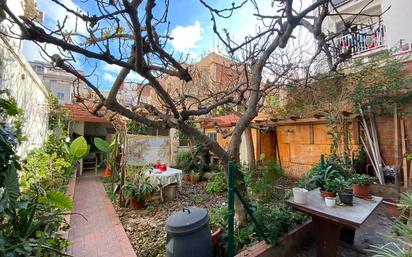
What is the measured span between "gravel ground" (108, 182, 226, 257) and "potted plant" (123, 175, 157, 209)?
0.64 feet

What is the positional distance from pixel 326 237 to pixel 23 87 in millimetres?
7241

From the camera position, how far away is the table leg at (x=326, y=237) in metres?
3.35

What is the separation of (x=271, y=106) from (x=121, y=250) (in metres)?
8.19

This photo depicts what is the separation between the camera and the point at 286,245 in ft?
11.8

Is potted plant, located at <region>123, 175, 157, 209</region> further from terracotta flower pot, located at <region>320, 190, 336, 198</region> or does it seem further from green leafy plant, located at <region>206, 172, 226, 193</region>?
terracotta flower pot, located at <region>320, 190, 336, 198</region>

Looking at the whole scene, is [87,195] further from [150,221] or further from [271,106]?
[271,106]

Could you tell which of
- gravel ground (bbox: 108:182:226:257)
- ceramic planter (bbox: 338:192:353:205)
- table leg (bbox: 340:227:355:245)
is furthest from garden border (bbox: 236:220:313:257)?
gravel ground (bbox: 108:182:226:257)

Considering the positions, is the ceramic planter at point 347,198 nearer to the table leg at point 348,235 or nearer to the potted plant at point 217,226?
the table leg at point 348,235

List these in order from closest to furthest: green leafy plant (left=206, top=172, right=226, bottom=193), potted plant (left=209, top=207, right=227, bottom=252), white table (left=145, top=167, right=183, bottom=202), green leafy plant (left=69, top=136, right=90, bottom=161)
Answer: potted plant (left=209, top=207, right=227, bottom=252) < white table (left=145, top=167, right=183, bottom=202) < green leafy plant (left=206, top=172, right=226, bottom=193) < green leafy plant (left=69, top=136, right=90, bottom=161)

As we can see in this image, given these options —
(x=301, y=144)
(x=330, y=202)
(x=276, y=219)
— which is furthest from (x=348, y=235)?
(x=301, y=144)

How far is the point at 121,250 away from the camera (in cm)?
397

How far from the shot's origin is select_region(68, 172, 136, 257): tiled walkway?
3.93m

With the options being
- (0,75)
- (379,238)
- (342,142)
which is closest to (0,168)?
(0,75)

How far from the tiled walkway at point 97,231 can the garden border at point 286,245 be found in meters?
2.09
